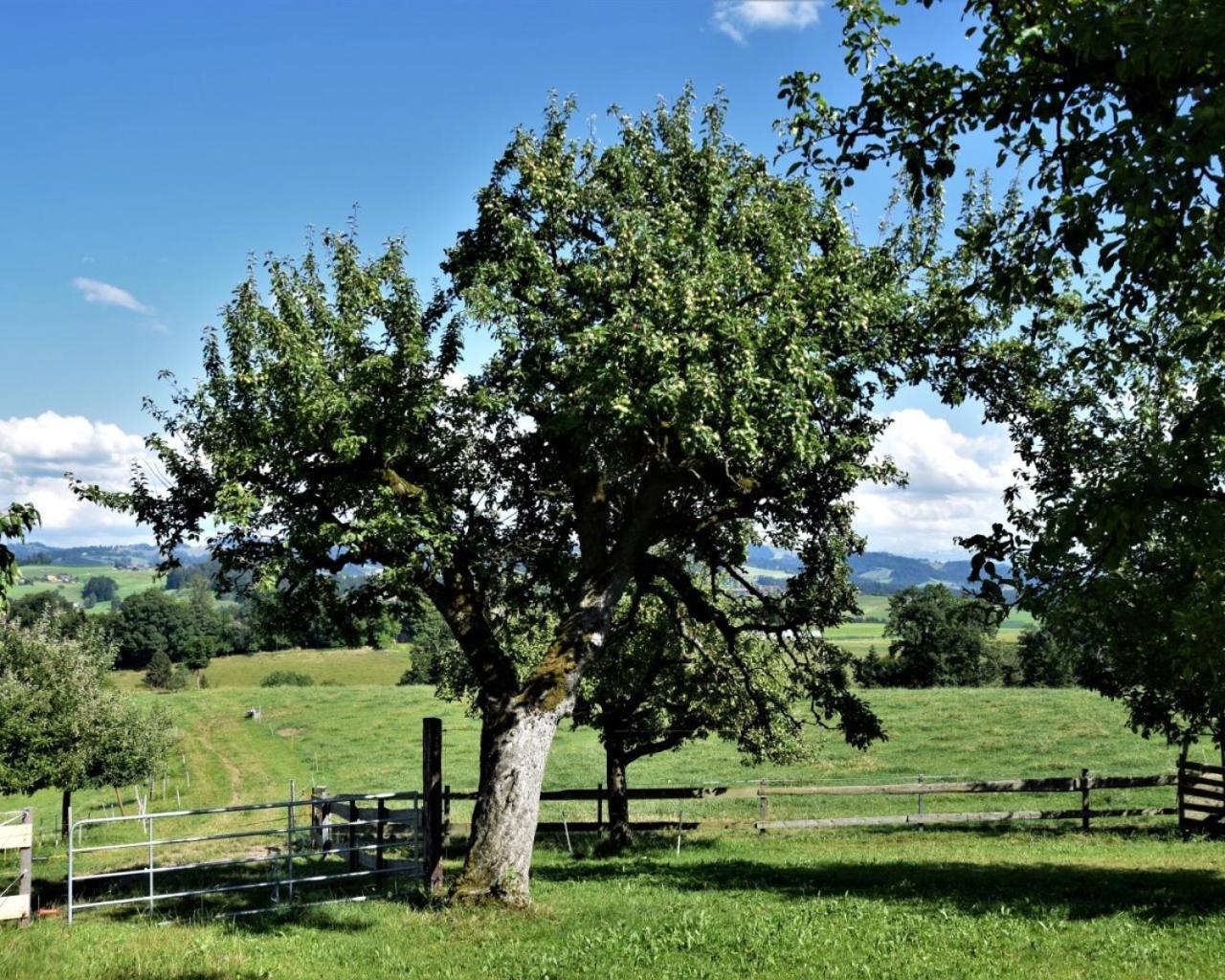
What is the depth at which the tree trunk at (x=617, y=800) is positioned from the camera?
25172 mm

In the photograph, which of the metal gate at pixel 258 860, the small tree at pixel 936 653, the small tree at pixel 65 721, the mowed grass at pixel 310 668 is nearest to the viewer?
the metal gate at pixel 258 860

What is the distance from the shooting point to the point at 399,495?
15172 mm

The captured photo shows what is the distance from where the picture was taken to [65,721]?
3155 cm

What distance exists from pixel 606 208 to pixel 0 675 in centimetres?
2878

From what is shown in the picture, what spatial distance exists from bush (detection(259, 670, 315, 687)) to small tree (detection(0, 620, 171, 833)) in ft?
207

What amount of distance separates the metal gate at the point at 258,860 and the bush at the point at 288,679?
64380 millimetres

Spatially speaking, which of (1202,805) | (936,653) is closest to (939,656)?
(936,653)

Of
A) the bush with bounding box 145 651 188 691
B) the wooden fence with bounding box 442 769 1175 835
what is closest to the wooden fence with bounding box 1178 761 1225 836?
the wooden fence with bounding box 442 769 1175 835

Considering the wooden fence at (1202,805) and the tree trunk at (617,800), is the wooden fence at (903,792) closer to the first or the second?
the tree trunk at (617,800)

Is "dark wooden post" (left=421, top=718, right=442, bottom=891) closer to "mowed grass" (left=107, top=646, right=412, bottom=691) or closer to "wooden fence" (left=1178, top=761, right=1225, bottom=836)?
"wooden fence" (left=1178, top=761, right=1225, bottom=836)

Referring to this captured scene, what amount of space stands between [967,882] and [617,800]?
35.3 ft

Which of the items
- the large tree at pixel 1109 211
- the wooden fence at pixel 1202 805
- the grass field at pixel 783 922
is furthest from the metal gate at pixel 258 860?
the wooden fence at pixel 1202 805

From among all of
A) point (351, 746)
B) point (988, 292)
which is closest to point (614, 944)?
point (988, 292)

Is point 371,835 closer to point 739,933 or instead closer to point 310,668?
point 739,933
